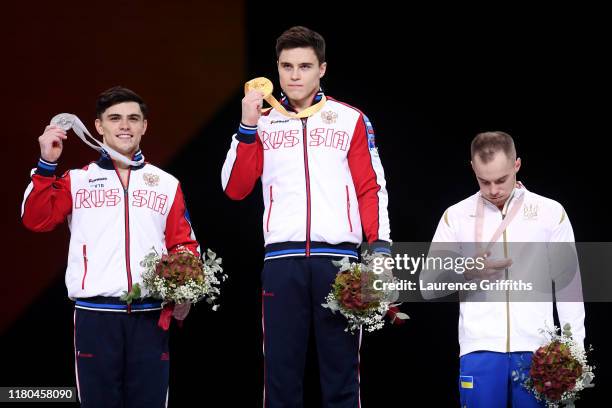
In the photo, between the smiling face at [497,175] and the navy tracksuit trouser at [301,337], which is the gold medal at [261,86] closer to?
the navy tracksuit trouser at [301,337]

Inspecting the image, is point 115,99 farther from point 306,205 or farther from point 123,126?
point 306,205

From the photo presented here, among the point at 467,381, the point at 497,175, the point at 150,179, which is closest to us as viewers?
the point at 467,381

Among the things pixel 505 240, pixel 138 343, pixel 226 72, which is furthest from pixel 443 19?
pixel 138 343

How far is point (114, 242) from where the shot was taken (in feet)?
15.4

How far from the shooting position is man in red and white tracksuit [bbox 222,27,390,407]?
4504 mm

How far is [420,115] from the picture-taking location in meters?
6.09

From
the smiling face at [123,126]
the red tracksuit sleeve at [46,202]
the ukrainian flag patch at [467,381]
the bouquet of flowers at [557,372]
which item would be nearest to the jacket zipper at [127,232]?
the smiling face at [123,126]

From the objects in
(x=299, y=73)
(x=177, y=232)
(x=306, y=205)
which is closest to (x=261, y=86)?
(x=299, y=73)

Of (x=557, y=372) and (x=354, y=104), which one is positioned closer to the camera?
(x=557, y=372)

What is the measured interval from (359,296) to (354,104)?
1922mm

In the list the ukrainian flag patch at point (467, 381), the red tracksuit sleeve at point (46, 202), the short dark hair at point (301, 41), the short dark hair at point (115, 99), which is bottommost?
the ukrainian flag patch at point (467, 381)

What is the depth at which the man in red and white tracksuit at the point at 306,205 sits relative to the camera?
4.50m

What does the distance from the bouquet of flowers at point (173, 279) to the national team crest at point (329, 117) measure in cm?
82

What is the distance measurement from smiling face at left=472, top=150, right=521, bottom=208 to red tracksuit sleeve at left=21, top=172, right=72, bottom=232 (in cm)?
180
